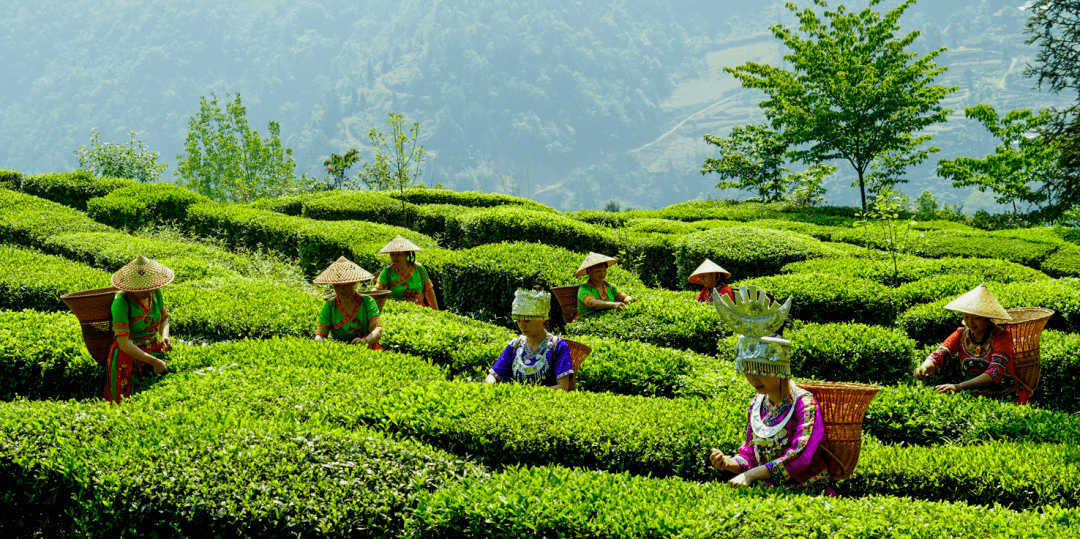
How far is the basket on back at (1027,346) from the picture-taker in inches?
227

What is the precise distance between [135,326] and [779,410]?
5.47 metres

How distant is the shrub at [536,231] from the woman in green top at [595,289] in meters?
4.48

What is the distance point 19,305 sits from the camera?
31.5ft

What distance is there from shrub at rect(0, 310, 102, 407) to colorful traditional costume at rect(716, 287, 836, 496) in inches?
252

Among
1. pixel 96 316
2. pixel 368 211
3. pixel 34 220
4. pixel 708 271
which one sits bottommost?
pixel 96 316

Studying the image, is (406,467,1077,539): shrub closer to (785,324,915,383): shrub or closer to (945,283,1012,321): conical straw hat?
(945,283,1012,321): conical straw hat

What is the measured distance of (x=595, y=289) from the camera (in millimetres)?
8461

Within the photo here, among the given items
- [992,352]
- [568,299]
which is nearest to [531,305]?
[568,299]

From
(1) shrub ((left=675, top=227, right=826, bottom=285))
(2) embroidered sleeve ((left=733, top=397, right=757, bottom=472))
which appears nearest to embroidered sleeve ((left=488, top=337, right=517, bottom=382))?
(2) embroidered sleeve ((left=733, top=397, right=757, bottom=472))

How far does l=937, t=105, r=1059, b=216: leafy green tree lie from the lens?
2452 centimetres

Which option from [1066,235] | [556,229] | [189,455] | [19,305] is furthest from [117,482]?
[1066,235]

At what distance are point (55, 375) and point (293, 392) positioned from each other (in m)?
3.09

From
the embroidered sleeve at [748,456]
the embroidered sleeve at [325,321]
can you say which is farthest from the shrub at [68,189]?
the embroidered sleeve at [748,456]

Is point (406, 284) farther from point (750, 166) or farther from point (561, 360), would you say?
point (750, 166)
